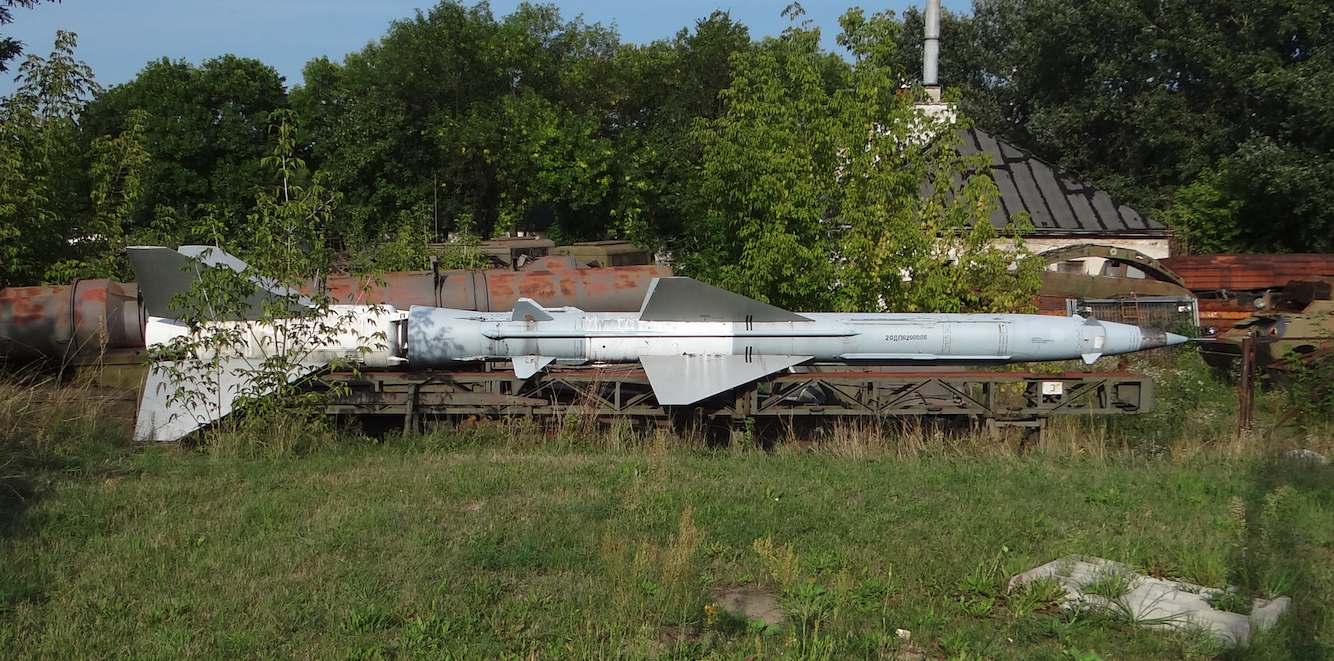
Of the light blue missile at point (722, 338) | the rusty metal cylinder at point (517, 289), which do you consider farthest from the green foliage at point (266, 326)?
the rusty metal cylinder at point (517, 289)

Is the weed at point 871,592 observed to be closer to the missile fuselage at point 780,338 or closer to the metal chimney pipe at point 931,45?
the missile fuselage at point 780,338

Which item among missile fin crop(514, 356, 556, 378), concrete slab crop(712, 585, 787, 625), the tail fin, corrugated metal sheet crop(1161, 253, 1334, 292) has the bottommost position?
concrete slab crop(712, 585, 787, 625)

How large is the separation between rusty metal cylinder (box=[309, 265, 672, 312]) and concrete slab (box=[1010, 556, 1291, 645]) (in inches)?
329

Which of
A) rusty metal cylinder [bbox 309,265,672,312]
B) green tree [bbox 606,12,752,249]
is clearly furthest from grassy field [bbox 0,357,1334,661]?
green tree [bbox 606,12,752,249]

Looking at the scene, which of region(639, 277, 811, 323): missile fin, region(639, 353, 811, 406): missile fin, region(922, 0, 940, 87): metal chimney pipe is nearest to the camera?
region(639, 353, 811, 406): missile fin

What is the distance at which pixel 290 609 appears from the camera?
4.93 m

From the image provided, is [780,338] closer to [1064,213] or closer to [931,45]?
[1064,213]

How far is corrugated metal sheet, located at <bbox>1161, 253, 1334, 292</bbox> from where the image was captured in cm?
1664

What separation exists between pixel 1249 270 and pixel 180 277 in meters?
17.4

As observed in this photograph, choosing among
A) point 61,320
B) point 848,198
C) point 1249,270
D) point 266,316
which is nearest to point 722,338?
point 848,198

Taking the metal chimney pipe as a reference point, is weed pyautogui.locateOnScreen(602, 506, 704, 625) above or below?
below

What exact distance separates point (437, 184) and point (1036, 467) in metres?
24.6

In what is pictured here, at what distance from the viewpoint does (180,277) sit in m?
9.59

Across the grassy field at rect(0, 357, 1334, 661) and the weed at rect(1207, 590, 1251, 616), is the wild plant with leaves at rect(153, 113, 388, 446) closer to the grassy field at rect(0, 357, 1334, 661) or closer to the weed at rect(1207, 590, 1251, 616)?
the grassy field at rect(0, 357, 1334, 661)
